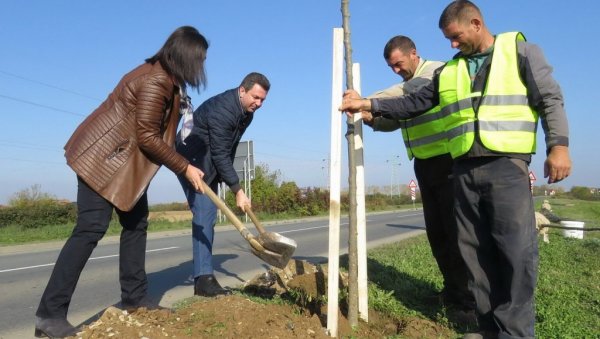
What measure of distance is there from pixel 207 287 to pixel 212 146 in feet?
4.10

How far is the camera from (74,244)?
3.20 meters

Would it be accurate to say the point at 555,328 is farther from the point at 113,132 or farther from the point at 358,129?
the point at 113,132

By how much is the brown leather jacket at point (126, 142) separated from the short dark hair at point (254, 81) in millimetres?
1032

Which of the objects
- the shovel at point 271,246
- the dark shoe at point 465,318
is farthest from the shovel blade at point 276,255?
the dark shoe at point 465,318

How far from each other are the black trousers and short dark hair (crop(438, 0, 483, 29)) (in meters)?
1.19

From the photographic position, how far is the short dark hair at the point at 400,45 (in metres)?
4.12

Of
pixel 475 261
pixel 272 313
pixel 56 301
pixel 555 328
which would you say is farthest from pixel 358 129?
pixel 56 301

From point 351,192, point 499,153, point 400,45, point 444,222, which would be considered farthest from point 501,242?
point 400,45

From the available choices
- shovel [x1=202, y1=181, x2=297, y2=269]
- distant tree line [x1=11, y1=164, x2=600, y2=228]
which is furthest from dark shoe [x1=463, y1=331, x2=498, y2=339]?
distant tree line [x1=11, y1=164, x2=600, y2=228]

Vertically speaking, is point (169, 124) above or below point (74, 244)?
above

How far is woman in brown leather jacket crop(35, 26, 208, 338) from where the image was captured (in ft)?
10.3

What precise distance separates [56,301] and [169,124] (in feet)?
4.59

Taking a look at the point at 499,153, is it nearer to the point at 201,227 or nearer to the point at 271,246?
the point at 271,246

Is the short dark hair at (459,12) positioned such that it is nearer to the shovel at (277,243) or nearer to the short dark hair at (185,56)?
the short dark hair at (185,56)
